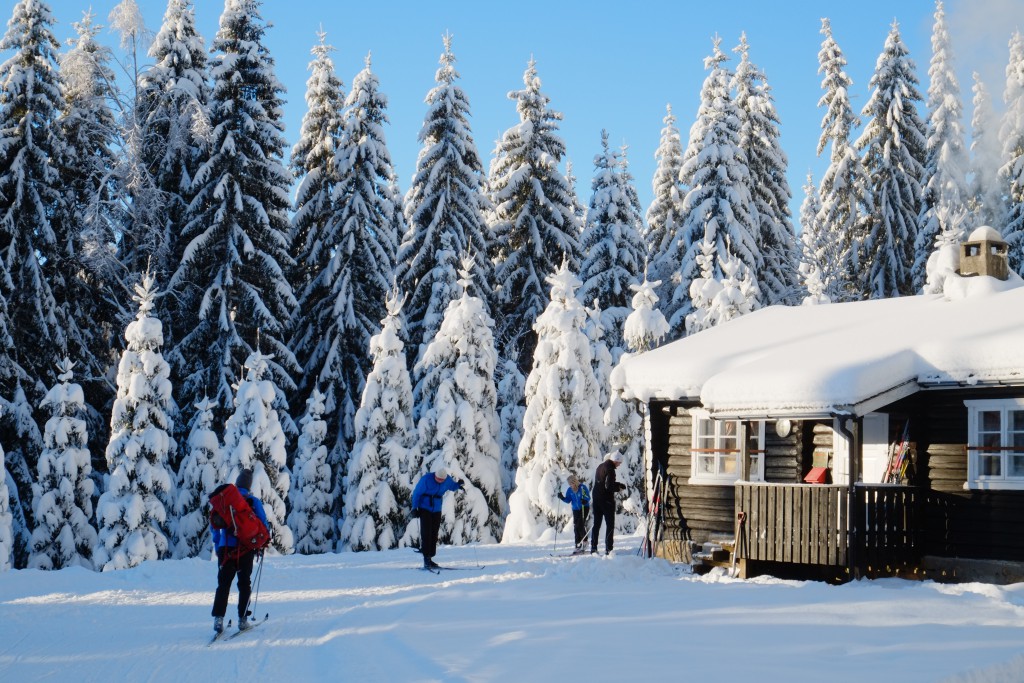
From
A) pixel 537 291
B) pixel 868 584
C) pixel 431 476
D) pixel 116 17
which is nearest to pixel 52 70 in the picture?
pixel 116 17

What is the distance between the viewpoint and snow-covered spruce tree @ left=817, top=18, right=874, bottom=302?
40969 millimetres

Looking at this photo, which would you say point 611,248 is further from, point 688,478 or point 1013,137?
point 688,478

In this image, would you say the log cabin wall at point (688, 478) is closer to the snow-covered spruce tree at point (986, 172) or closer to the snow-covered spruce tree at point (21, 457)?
the snow-covered spruce tree at point (21, 457)

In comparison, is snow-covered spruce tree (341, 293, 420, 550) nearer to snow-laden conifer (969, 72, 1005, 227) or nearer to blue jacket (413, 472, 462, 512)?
blue jacket (413, 472, 462, 512)

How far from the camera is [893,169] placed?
133 feet

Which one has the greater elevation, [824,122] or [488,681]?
[824,122]

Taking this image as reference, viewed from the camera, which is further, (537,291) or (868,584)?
(537,291)

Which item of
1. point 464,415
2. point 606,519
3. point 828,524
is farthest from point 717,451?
point 464,415

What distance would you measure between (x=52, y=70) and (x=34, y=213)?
14.8ft

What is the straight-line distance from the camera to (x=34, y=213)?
102ft

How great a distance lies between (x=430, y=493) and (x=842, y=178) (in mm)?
28921

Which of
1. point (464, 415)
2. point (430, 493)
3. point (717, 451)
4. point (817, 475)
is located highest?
point (464, 415)

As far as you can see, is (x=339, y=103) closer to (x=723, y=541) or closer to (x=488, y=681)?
(x=723, y=541)

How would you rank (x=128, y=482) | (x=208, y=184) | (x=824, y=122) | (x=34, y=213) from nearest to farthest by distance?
(x=128, y=482) → (x=34, y=213) → (x=208, y=184) → (x=824, y=122)
